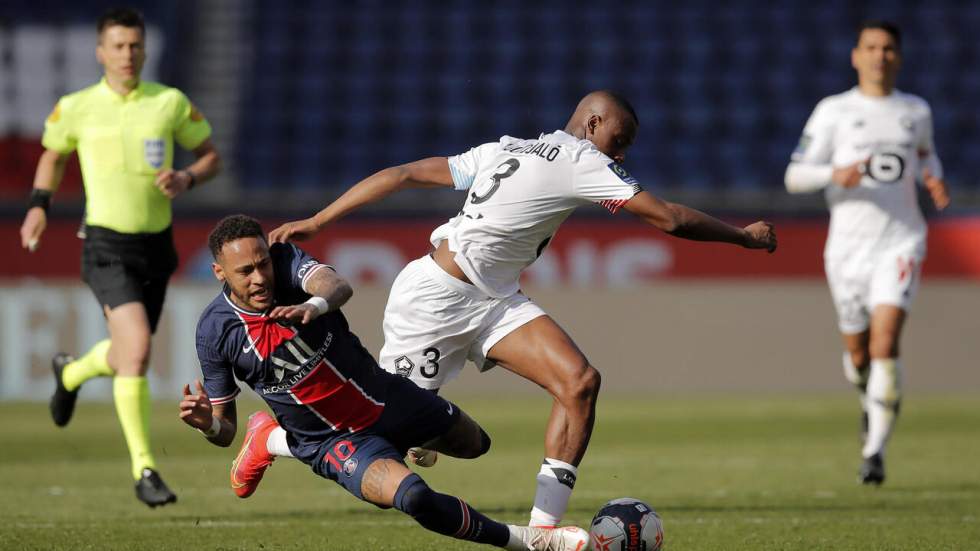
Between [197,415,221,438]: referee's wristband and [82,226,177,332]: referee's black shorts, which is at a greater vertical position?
[197,415,221,438]: referee's wristband

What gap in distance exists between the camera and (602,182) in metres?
Answer: 5.85

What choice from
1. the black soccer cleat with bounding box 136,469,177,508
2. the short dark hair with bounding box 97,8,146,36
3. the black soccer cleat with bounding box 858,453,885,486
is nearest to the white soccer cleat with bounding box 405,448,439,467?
the black soccer cleat with bounding box 136,469,177,508

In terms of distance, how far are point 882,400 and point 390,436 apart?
380 cm

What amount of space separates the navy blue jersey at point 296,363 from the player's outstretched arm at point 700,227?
1203 mm

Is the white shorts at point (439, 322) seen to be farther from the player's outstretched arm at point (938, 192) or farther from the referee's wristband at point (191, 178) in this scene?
the player's outstretched arm at point (938, 192)

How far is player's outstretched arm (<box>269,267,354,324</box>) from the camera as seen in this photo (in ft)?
15.8

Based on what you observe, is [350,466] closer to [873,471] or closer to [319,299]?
[319,299]

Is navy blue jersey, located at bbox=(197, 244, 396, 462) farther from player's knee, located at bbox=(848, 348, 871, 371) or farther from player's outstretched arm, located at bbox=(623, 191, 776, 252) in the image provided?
player's knee, located at bbox=(848, 348, 871, 371)

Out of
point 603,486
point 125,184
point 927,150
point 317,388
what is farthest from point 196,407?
point 927,150

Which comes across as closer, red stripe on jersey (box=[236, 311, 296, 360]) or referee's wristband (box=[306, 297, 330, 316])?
referee's wristband (box=[306, 297, 330, 316])

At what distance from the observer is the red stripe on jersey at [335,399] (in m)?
→ 5.40

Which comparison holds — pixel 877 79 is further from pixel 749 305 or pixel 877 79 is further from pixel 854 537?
pixel 749 305

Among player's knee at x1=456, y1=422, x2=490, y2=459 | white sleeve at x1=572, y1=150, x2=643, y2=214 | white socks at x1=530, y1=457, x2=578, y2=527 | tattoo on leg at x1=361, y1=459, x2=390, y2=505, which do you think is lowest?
white socks at x1=530, y1=457, x2=578, y2=527

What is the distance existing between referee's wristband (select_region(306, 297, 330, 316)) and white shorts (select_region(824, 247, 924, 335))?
437 centimetres
